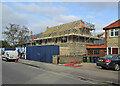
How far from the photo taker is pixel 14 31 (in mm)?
48469

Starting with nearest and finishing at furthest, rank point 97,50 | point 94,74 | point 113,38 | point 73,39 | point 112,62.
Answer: point 94,74, point 112,62, point 113,38, point 97,50, point 73,39

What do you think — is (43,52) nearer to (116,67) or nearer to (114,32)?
(116,67)

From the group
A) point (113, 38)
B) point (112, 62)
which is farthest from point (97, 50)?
point (112, 62)

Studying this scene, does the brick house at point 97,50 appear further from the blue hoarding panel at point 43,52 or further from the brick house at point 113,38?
the blue hoarding panel at point 43,52

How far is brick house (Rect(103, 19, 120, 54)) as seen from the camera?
59.0ft

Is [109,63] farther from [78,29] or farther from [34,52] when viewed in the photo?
[78,29]

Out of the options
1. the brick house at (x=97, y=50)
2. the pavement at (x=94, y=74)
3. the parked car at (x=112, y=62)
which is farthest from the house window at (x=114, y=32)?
the pavement at (x=94, y=74)

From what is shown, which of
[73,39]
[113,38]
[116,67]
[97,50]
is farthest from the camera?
[73,39]

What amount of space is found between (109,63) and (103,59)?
69 cm

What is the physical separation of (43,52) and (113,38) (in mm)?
10462

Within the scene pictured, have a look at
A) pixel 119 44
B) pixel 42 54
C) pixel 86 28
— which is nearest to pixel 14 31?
pixel 86 28

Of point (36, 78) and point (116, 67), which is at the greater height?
point (116, 67)

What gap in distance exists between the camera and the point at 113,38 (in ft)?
60.4

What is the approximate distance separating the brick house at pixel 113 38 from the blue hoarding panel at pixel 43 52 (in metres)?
7.86
